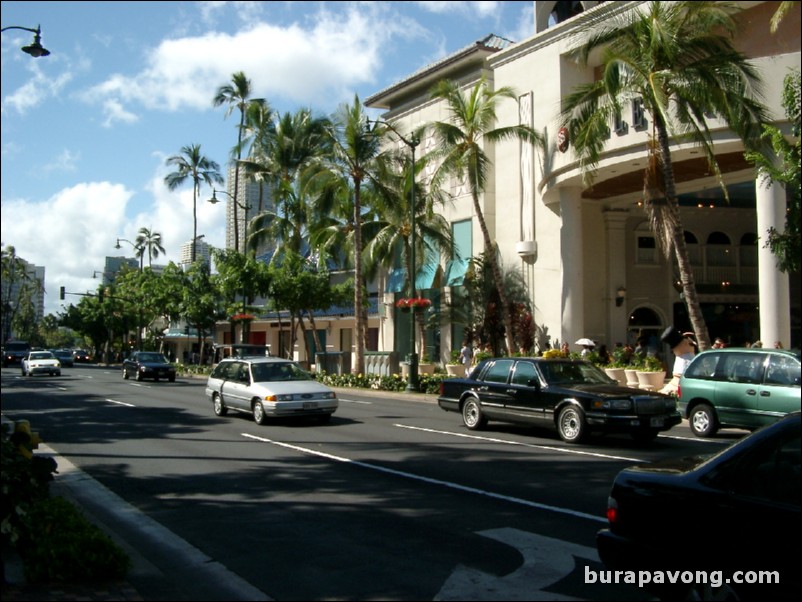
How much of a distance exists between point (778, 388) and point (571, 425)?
12.1ft

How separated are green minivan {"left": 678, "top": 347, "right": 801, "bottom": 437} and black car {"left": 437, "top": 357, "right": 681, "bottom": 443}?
1.44 metres

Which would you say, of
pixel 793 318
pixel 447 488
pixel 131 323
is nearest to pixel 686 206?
pixel 793 318

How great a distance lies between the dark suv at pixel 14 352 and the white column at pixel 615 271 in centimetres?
5693

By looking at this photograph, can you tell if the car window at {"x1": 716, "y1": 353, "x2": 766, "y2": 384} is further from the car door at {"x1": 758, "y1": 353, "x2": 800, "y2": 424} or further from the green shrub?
the green shrub

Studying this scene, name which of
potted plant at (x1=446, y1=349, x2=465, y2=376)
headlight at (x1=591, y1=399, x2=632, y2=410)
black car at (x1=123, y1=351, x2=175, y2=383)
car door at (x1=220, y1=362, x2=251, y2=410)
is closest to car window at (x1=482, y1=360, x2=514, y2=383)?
headlight at (x1=591, y1=399, x2=632, y2=410)

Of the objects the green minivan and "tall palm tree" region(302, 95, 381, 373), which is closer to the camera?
the green minivan

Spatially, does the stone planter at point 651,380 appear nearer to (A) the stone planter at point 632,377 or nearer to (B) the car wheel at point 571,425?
(A) the stone planter at point 632,377

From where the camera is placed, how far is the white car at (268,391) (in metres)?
16.5

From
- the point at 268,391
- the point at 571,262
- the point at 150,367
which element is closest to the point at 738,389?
the point at 268,391

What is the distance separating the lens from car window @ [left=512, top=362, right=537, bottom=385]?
14727 mm

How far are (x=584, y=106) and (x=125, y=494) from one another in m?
16.3

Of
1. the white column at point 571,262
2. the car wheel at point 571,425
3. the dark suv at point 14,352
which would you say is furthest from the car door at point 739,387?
the dark suv at point 14,352

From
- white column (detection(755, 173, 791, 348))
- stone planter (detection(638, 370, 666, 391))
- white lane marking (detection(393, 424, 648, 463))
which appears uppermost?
white column (detection(755, 173, 791, 348))

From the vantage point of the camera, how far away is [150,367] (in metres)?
37.4
